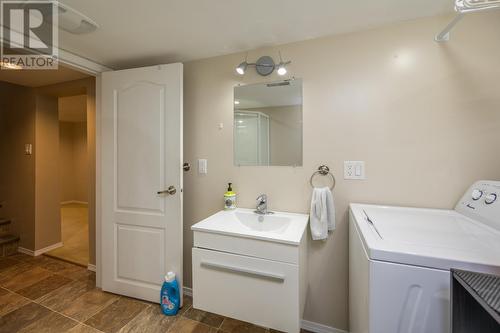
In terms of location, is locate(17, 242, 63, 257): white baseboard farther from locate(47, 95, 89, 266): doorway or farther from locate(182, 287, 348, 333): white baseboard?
locate(182, 287, 348, 333): white baseboard

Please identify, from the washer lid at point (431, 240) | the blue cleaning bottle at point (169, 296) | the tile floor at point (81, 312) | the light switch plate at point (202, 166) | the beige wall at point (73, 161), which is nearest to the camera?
the washer lid at point (431, 240)

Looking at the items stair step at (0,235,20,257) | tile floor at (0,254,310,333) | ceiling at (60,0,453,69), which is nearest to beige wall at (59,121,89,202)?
stair step at (0,235,20,257)

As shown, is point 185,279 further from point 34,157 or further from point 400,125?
point 34,157

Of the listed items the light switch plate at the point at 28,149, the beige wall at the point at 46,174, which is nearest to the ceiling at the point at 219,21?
the beige wall at the point at 46,174

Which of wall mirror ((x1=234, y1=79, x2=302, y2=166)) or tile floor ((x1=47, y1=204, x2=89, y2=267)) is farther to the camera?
tile floor ((x1=47, y1=204, x2=89, y2=267))

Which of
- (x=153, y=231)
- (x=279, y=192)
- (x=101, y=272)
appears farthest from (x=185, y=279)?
(x=279, y=192)

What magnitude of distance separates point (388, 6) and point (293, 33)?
54cm

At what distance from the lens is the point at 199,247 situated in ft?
4.20

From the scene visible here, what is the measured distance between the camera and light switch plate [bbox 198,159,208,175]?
1833mm

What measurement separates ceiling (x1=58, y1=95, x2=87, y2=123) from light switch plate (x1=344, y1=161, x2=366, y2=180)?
12.3 ft

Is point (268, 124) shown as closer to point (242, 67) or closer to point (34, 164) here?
point (242, 67)

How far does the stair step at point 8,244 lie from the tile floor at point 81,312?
62cm

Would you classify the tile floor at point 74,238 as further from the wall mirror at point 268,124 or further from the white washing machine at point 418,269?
the white washing machine at point 418,269

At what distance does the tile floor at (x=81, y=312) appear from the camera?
5.00 feet
